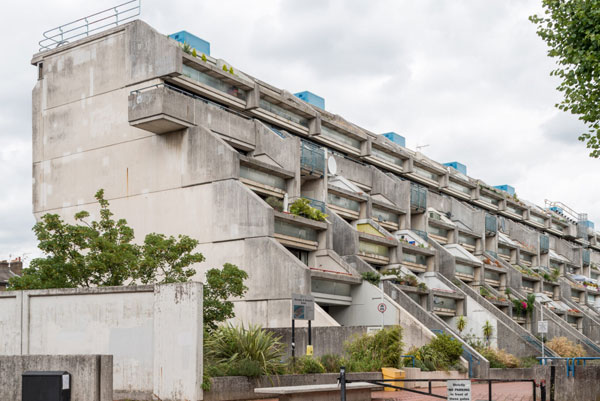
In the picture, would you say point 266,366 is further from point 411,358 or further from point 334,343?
point 411,358

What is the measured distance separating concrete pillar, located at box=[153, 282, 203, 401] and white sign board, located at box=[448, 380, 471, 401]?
23.1 feet

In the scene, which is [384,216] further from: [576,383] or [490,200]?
[576,383]

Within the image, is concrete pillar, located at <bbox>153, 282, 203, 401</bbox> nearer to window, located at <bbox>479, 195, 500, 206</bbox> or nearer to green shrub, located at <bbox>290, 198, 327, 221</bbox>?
green shrub, located at <bbox>290, 198, 327, 221</bbox>

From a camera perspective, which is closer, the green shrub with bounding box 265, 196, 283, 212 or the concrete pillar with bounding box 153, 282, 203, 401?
the concrete pillar with bounding box 153, 282, 203, 401

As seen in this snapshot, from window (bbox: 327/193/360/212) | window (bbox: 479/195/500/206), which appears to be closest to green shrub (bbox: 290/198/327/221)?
window (bbox: 327/193/360/212)

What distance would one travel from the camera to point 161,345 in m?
17.0

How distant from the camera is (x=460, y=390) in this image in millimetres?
10945

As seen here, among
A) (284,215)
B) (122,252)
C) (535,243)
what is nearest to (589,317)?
(535,243)

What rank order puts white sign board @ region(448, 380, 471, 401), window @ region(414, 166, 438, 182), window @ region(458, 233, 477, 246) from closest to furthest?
white sign board @ region(448, 380, 471, 401)
window @ region(458, 233, 477, 246)
window @ region(414, 166, 438, 182)

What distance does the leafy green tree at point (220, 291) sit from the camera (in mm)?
27922

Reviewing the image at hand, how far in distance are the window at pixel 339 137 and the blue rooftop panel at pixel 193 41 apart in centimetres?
1091

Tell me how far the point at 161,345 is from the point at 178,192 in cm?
2468

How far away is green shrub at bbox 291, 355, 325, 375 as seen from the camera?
21547mm

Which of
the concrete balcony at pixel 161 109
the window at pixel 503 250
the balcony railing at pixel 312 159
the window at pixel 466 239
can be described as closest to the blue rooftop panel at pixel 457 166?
the window at pixel 503 250
